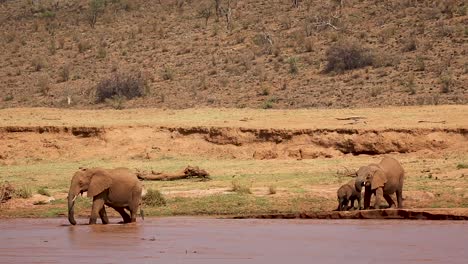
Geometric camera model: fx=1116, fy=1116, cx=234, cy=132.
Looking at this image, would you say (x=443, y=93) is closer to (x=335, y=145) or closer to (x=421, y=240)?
(x=335, y=145)

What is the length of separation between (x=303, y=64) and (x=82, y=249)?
100 feet

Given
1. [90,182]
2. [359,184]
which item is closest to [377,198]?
[359,184]

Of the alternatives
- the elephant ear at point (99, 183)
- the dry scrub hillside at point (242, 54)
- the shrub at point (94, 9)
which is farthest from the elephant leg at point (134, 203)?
the shrub at point (94, 9)

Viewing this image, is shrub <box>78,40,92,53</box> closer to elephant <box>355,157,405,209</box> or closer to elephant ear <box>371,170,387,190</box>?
elephant <box>355,157,405,209</box>

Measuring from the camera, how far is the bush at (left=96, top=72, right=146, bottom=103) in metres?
42.4

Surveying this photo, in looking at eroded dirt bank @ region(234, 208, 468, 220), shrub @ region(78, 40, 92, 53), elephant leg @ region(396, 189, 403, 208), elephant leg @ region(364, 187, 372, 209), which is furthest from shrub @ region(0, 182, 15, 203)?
shrub @ region(78, 40, 92, 53)

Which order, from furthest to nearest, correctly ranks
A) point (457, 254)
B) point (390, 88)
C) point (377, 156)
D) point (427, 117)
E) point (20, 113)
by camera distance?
point (390, 88), point (20, 113), point (427, 117), point (377, 156), point (457, 254)

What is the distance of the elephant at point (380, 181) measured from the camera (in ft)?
68.1

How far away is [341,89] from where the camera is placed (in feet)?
130

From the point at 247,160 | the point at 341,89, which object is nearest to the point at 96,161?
the point at 247,160

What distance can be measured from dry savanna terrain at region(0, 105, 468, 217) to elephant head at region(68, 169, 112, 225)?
237cm

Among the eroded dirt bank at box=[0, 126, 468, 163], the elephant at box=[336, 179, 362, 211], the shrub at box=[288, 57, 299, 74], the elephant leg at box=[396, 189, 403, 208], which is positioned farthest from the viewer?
the shrub at box=[288, 57, 299, 74]

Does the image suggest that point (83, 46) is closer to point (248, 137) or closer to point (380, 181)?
point (248, 137)

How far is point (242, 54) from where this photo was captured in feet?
153
